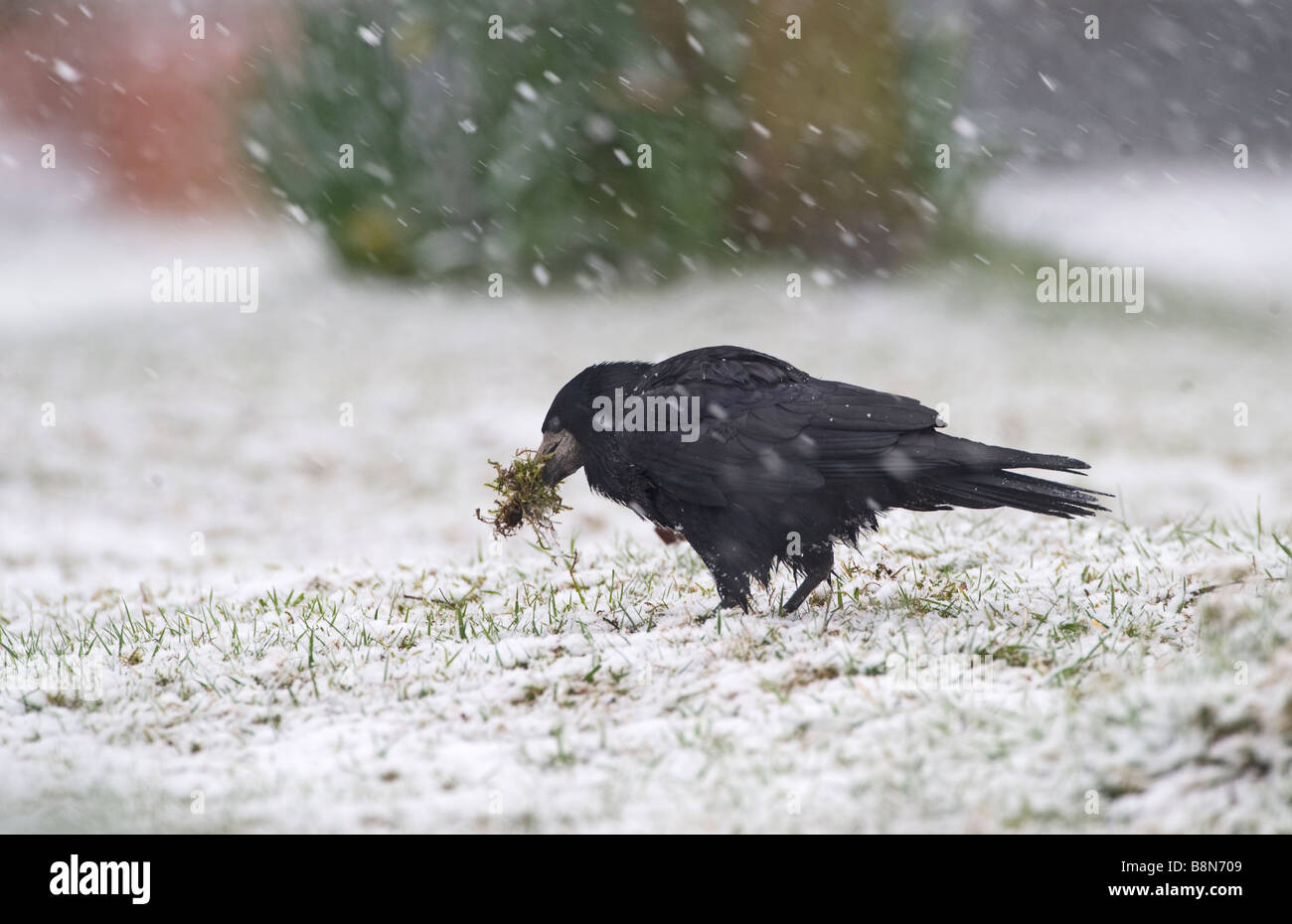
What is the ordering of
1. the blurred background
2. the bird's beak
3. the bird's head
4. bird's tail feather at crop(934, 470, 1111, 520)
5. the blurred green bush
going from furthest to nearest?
the blurred green bush, the blurred background, the bird's beak, the bird's head, bird's tail feather at crop(934, 470, 1111, 520)

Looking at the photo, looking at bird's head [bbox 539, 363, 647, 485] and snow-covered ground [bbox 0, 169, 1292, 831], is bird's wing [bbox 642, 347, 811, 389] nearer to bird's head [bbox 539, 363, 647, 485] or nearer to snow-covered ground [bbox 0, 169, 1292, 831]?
bird's head [bbox 539, 363, 647, 485]

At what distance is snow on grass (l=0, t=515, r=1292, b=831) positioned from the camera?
2916mm

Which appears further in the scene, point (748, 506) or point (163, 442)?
point (163, 442)

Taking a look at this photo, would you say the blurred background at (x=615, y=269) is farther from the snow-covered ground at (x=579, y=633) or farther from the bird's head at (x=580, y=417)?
the bird's head at (x=580, y=417)

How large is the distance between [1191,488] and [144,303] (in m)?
13.2

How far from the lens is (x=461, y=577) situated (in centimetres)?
554

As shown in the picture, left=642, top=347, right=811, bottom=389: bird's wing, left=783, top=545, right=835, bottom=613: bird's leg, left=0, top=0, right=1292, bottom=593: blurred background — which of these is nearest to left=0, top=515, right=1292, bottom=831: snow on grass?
left=783, top=545, right=835, bottom=613: bird's leg

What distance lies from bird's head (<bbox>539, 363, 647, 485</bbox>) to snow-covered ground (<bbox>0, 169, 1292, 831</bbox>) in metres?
0.61

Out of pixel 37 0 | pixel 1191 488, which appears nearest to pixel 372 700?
pixel 1191 488

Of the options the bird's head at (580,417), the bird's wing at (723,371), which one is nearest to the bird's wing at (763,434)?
the bird's wing at (723,371)

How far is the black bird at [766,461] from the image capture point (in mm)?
4000

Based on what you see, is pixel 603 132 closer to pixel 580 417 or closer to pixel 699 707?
pixel 580 417
